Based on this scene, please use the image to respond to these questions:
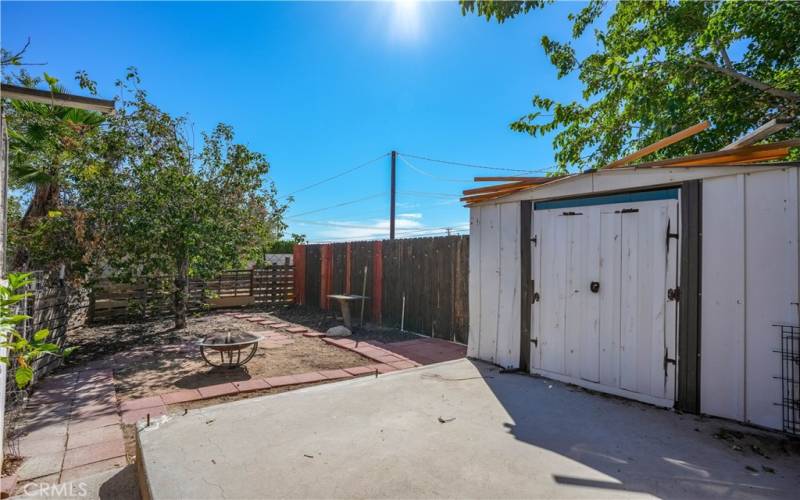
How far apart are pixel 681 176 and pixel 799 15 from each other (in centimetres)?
465

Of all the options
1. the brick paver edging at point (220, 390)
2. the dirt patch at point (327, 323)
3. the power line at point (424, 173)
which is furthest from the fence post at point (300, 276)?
the brick paver edging at point (220, 390)

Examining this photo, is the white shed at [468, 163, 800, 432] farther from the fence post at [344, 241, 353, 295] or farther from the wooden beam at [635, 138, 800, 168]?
the fence post at [344, 241, 353, 295]

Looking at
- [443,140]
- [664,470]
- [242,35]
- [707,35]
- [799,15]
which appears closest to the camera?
[664,470]

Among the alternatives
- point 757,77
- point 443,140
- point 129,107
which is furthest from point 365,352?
point 443,140

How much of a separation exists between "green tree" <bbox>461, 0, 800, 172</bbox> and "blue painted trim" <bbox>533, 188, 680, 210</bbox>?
2.44 meters

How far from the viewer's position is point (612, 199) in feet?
11.8

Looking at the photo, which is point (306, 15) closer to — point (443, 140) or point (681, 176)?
point (681, 176)

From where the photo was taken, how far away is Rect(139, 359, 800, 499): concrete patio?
6.45 feet

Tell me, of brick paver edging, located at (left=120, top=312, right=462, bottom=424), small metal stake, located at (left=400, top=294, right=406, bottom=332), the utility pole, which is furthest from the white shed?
the utility pole

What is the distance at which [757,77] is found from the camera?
5844mm

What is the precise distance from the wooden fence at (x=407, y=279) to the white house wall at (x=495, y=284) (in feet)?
5.17

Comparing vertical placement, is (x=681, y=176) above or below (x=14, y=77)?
below

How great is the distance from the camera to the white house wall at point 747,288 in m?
2.65

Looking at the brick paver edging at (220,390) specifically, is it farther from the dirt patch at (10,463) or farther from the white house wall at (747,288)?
the white house wall at (747,288)
